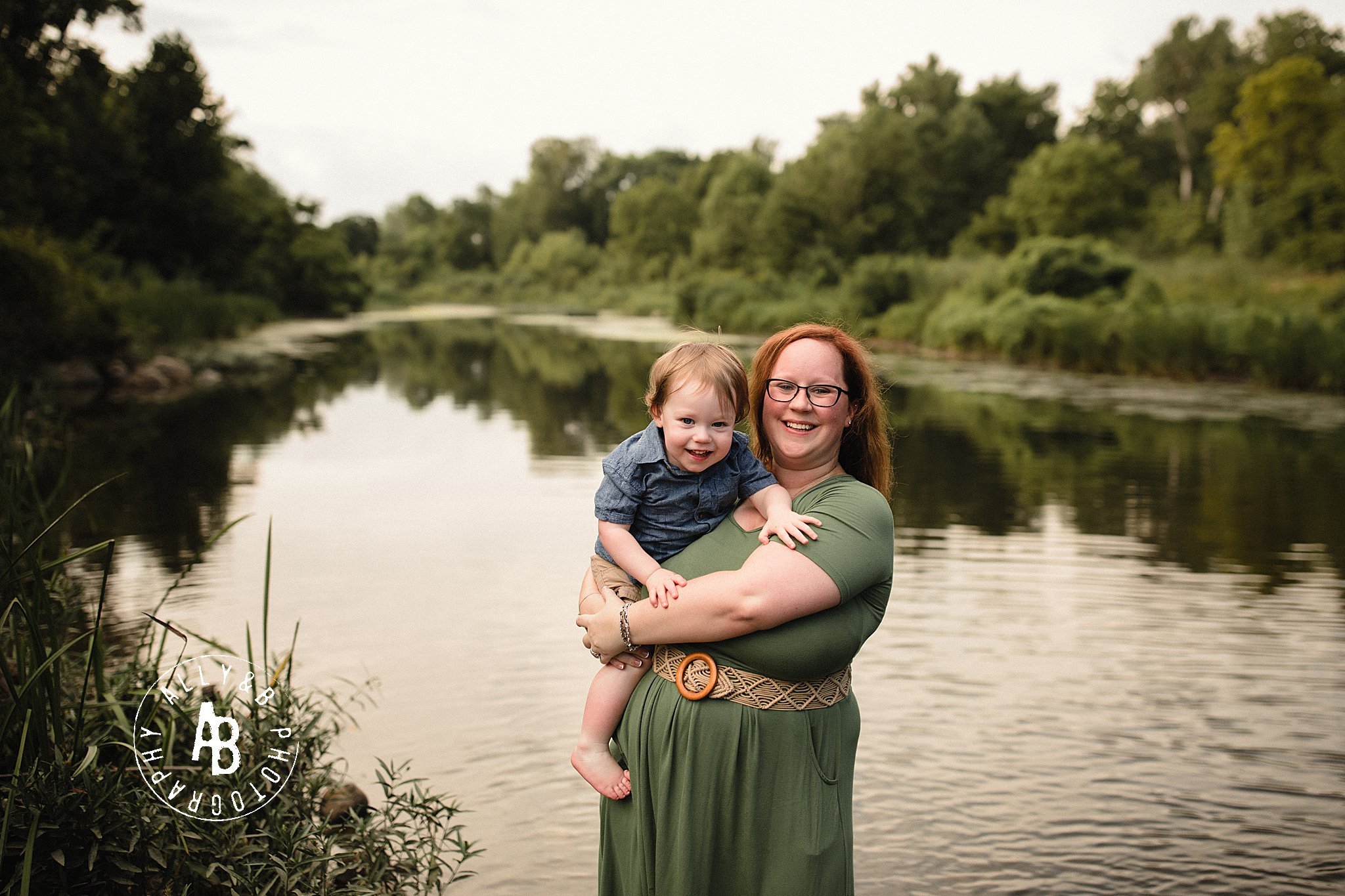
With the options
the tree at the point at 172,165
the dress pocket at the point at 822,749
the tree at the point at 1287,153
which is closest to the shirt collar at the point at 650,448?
the dress pocket at the point at 822,749

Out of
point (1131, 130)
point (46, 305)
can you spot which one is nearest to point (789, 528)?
point (46, 305)

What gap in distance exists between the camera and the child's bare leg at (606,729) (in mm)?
2111

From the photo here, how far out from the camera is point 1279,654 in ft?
18.3

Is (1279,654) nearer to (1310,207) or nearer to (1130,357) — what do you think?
(1130,357)

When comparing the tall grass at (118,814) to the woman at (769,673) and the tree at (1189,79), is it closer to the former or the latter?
the woman at (769,673)

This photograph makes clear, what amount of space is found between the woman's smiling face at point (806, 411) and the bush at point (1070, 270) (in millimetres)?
25427

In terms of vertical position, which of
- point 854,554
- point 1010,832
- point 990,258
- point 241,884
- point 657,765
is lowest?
point 1010,832

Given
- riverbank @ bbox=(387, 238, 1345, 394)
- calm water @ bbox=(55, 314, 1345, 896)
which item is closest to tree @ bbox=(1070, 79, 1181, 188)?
riverbank @ bbox=(387, 238, 1345, 394)

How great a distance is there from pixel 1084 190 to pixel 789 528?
143 ft

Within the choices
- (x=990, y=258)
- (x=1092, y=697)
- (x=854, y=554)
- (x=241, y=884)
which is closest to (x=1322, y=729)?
(x=1092, y=697)

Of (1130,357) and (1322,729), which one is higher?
(1130,357)

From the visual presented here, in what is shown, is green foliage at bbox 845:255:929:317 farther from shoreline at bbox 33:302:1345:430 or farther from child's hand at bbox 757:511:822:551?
child's hand at bbox 757:511:822:551

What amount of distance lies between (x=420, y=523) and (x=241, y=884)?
609 centimetres

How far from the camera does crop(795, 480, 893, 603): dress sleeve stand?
190cm
